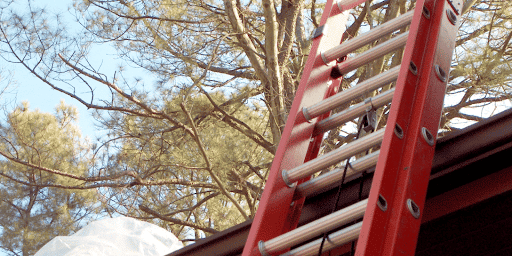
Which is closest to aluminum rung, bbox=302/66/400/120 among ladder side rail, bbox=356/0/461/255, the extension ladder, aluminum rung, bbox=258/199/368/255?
the extension ladder

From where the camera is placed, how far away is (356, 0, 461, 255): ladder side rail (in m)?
1.03

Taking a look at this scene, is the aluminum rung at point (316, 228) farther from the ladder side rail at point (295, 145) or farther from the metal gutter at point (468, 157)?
the metal gutter at point (468, 157)

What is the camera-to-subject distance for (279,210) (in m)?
1.36

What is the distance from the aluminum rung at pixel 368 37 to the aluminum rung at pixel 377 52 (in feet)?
0.10

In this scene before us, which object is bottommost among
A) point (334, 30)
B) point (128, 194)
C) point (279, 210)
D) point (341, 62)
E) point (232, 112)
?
point (279, 210)

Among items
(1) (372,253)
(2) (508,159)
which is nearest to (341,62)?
(2) (508,159)

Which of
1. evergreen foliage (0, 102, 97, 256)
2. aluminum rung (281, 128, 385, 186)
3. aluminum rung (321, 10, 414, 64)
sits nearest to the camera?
aluminum rung (281, 128, 385, 186)

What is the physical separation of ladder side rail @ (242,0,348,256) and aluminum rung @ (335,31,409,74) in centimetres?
7

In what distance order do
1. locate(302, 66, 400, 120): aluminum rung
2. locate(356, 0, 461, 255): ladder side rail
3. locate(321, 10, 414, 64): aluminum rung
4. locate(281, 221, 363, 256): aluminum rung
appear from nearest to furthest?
locate(356, 0, 461, 255): ladder side rail, locate(281, 221, 363, 256): aluminum rung, locate(302, 66, 400, 120): aluminum rung, locate(321, 10, 414, 64): aluminum rung

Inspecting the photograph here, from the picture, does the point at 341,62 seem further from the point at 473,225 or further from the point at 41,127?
the point at 41,127

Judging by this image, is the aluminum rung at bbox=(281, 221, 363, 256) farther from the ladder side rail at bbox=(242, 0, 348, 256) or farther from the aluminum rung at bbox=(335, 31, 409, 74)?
the aluminum rung at bbox=(335, 31, 409, 74)

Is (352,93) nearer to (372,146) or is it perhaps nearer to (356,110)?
(356,110)

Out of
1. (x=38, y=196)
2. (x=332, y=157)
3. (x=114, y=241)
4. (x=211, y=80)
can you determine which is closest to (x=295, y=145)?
(x=332, y=157)

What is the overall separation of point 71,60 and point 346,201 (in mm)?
4153
